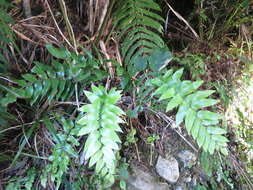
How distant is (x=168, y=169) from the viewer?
1.11 metres

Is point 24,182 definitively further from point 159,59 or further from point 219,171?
point 219,171

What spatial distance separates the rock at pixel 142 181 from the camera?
41.3 inches

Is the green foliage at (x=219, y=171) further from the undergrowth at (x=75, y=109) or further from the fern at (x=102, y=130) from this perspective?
the fern at (x=102, y=130)

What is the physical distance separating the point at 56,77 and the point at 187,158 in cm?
82

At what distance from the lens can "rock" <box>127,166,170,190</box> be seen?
105cm

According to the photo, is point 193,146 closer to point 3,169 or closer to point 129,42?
point 129,42

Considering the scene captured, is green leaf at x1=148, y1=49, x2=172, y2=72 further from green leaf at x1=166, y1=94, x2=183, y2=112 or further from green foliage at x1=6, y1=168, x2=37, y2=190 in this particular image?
green foliage at x1=6, y1=168, x2=37, y2=190

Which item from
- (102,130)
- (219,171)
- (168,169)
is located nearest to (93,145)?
(102,130)

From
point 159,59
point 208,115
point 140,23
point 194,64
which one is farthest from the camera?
point 194,64

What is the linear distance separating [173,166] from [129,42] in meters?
0.69

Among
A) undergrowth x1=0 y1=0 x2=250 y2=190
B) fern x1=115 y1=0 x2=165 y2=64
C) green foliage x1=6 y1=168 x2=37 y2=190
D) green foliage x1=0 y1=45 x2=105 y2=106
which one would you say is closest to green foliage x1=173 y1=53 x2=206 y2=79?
undergrowth x1=0 y1=0 x2=250 y2=190

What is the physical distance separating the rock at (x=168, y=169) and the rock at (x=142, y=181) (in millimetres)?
40

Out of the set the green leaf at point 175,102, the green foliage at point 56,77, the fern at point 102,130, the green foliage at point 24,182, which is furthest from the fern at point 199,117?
the green foliage at point 24,182

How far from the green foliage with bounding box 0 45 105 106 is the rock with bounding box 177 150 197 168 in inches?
25.6
